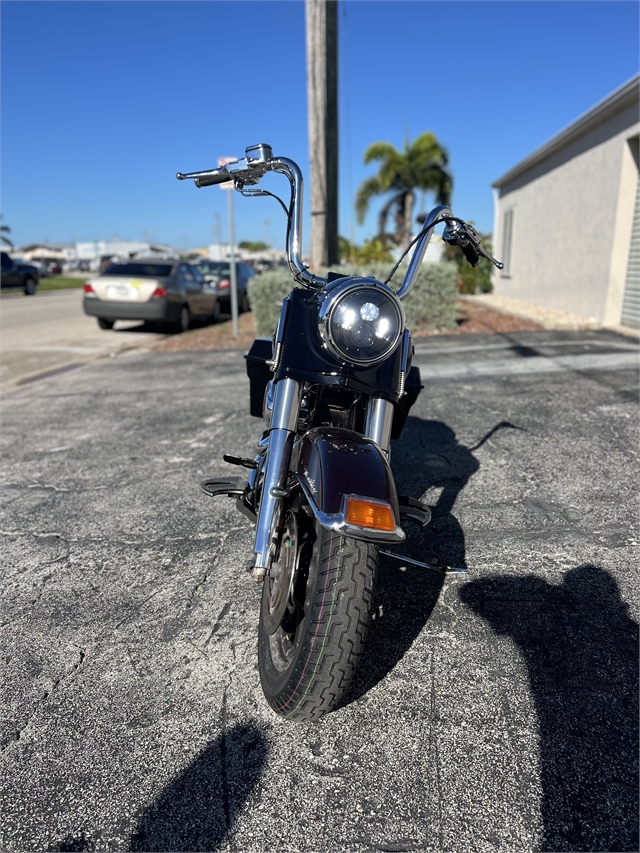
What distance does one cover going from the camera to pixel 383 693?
7.52ft

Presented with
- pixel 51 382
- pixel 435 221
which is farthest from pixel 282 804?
pixel 51 382

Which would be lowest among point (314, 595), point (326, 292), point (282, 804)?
point (282, 804)

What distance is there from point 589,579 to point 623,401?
354cm

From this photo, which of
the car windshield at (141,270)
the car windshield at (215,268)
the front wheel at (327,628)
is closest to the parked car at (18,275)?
the car windshield at (215,268)

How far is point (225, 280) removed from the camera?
16516 mm

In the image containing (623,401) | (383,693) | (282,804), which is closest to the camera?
(282,804)

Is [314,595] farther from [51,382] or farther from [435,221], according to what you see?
[51,382]

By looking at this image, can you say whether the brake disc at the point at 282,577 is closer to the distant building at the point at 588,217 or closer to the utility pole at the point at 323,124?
the distant building at the point at 588,217

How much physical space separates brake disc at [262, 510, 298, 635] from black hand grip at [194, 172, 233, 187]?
152 cm

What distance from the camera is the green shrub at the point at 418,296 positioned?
11.5m

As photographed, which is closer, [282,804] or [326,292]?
[282,804]

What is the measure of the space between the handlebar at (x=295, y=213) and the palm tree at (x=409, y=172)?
30775 millimetres

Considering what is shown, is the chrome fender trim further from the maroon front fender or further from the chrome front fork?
the chrome front fork

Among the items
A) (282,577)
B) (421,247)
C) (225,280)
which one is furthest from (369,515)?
(225,280)
